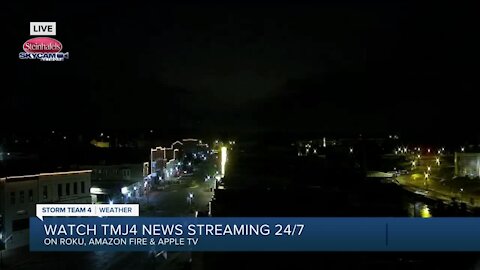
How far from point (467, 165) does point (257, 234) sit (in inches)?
983

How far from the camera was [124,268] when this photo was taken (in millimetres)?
11125

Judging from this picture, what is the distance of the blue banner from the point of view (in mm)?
5594

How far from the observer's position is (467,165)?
26.3 meters

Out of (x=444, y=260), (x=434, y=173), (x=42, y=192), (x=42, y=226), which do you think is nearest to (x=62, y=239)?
(x=42, y=226)

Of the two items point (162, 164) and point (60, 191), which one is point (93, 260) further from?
point (162, 164)

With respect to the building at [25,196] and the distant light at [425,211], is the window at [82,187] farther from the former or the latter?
the distant light at [425,211]

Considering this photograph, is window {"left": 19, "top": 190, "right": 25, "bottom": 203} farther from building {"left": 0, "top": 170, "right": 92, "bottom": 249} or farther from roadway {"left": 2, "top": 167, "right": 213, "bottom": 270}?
roadway {"left": 2, "top": 167, "right": 213, "bottom": 270}

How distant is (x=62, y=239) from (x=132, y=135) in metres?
43.9

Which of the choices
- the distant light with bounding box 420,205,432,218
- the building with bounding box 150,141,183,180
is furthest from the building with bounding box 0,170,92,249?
the building with bounding box 150,141,183,180

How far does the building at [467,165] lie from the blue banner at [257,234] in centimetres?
2278

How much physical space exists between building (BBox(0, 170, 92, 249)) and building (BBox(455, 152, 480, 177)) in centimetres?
2296

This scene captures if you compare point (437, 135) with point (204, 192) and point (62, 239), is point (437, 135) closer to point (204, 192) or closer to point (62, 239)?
point (204, 192)

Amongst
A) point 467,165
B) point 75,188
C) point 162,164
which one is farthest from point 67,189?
point 467,165
